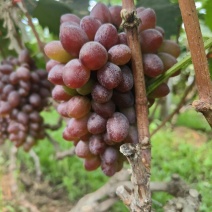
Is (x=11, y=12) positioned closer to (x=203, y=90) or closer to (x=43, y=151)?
(x=203, y=90)

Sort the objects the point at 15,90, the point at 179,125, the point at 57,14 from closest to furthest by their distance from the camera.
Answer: the point at 57,14 < the point at 15,90 < the point at 179,125

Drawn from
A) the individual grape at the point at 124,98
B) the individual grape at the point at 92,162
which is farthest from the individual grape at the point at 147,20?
the individual grape at the point at 92,162

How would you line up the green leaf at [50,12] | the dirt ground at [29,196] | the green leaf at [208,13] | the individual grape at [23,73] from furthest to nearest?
the dirt ground at [29,196]
the individual grape at [23,73]
the green leaf at [50,12]
the green leaf at [208,13]

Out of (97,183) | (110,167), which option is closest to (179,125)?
(97,183)

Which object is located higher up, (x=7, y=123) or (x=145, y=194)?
(x=7, y=123)

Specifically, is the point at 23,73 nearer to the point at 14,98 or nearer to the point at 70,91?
the point at 14,98

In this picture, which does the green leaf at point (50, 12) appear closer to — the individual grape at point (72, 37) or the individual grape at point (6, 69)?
the individual grape at point (6, 69)
